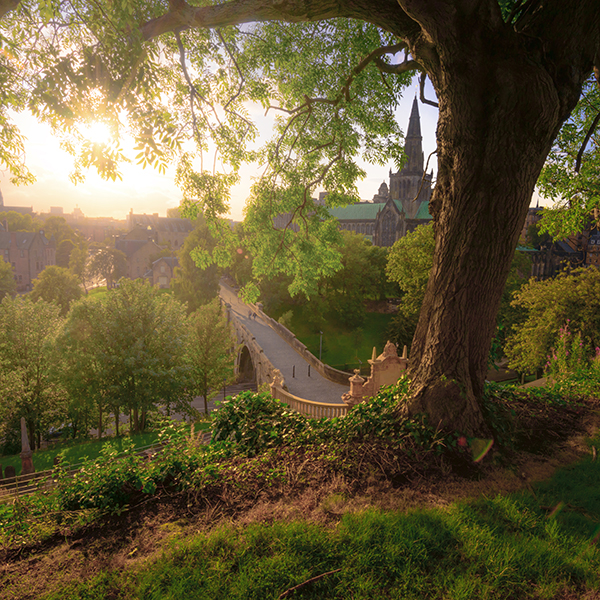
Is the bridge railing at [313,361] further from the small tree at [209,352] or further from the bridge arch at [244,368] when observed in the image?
the small tree at [209,352]

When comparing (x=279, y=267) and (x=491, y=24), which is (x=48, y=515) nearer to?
(x=279, y=267)

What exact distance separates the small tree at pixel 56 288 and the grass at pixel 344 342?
26331mm

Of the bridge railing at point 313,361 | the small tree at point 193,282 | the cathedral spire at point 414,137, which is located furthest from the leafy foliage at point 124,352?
the cathedral spire at point 414,137

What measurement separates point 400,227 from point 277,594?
69.8 meters

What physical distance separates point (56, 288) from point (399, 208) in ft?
188

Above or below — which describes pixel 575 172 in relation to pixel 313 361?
above

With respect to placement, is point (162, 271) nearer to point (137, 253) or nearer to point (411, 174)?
point (137, 253)

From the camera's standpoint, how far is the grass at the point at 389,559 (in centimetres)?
266

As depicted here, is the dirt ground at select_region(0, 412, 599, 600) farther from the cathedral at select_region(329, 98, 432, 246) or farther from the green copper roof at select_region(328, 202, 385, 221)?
the green copper roof at select_region(328, 202, 385, 221)

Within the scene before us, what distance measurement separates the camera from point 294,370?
2447 cm

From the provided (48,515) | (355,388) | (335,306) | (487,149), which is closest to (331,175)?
(487,149)

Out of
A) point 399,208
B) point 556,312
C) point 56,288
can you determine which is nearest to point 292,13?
point 556,312

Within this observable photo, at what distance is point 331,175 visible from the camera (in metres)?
8.20

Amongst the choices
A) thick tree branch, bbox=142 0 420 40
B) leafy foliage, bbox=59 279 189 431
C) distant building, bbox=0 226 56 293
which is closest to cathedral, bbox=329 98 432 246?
leafy foliage, bbox=59 279 189 431
